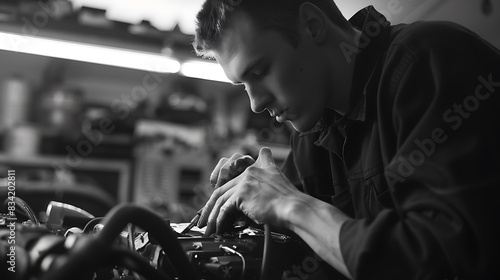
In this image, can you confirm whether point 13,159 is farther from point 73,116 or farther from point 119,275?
point 119,275

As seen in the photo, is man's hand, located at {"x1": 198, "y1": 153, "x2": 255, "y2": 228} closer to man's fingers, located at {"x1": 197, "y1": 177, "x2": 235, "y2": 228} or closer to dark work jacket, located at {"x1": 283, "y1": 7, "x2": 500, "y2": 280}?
man's fingers, located at {"x1": 197, "y1": 177, "x2": 235, "y2": 228}

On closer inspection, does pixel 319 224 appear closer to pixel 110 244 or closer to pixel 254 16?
pixel 110 244

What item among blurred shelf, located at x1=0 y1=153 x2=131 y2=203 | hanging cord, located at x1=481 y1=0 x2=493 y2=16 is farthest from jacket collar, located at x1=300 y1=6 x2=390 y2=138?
blurred shelf, located at x1=0 y1=153 x2=131 y2=203

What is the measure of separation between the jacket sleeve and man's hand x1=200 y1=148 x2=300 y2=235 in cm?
14

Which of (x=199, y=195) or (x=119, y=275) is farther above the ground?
(x=119, y=275)

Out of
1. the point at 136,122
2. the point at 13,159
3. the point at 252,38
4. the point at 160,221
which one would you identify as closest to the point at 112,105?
the point at 136,122

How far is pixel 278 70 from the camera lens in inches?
33.7

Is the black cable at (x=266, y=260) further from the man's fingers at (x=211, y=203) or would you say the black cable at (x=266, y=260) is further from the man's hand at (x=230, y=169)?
the man's hand at (x=230, y=169)

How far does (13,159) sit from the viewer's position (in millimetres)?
2863

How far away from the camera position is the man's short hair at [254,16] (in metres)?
0.87

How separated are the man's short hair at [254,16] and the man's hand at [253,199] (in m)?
0.27

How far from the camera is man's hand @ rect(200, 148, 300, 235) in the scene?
72 centimetres

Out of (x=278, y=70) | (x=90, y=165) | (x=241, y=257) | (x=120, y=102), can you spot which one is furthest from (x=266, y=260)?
(x=120, y=102)

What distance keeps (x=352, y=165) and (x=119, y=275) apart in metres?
0.48
